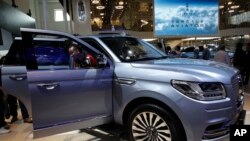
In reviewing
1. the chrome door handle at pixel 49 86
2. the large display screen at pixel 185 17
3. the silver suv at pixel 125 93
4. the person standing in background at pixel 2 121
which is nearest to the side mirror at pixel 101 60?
the silver suv at pixel 125 93

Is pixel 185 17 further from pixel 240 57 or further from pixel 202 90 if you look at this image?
pixel 202 90

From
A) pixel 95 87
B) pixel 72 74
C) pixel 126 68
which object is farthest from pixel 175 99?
pixel 72 74

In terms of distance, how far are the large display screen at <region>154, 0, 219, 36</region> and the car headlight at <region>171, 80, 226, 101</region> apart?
24.0 feet

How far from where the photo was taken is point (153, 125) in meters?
3.68

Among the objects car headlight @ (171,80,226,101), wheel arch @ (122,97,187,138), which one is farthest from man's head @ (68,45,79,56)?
car headlight @ (171,80,226,101)

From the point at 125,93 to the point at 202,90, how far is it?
1.02 m

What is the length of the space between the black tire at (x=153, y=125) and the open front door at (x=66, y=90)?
0.42 m

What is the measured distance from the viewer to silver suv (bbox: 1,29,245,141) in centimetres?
335

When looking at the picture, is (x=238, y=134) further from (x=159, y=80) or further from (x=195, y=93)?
(x=159, y=80)

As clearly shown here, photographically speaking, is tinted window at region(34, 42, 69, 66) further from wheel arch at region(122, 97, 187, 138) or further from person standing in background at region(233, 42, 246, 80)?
person standing in background at region(233, 42, 246, 80)

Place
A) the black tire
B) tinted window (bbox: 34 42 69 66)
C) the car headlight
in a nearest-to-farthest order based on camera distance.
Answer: the car headlight, the black tire, tinted window (bbox: 34 42 69 66)

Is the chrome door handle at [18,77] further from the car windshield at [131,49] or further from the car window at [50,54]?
the car windshield at [131,49]

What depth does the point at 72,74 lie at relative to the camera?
3779 millimetres

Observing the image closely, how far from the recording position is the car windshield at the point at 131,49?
4.32 m
